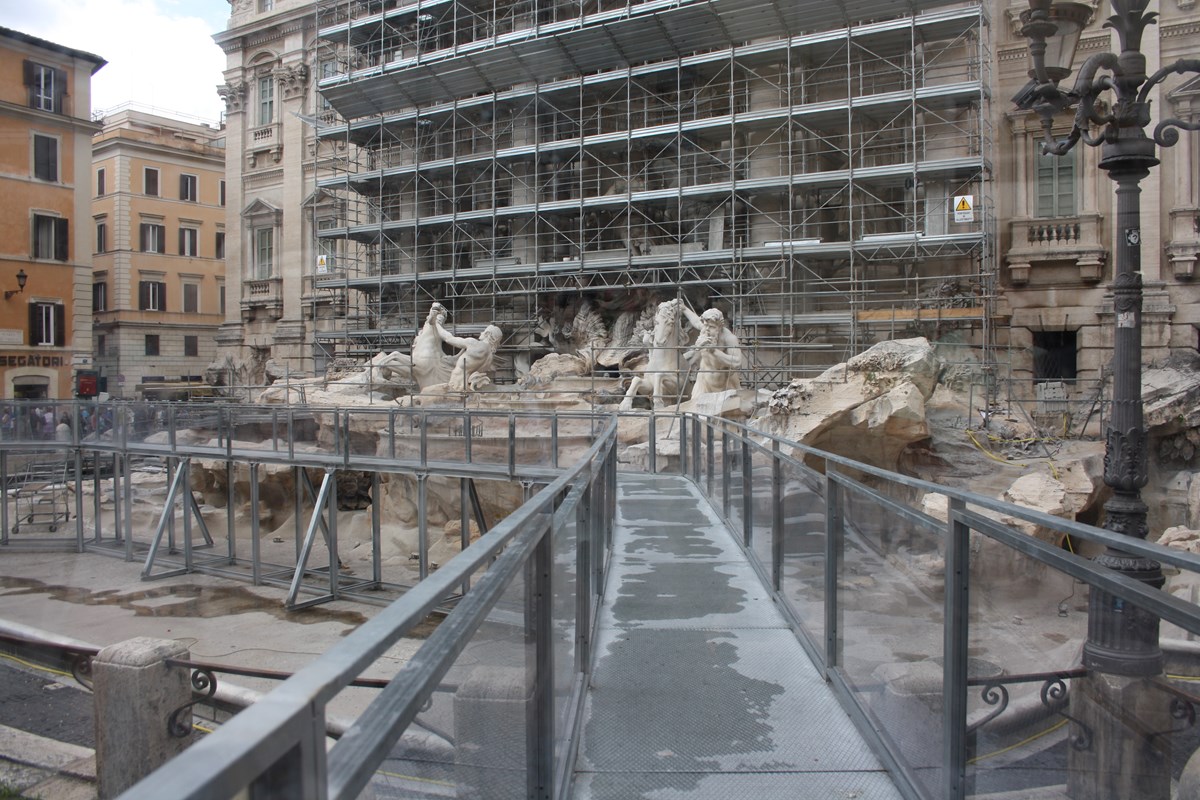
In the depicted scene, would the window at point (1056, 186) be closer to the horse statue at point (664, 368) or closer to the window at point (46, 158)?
the horse statue at point (664, 368)

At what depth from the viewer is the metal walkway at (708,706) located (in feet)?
11.0

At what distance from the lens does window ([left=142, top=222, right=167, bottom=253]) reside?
142ft

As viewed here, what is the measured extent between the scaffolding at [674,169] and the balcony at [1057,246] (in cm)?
65

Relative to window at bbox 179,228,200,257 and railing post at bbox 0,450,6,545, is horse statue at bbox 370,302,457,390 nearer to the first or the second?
railing post at bbox 0,450,6,545

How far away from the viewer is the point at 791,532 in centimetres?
525

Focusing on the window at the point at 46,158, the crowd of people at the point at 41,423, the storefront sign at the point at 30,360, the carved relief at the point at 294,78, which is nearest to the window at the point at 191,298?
the window at the point at 46,158

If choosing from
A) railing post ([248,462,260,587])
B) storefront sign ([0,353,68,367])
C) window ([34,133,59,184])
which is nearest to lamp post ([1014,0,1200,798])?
railing post ([248,462,260,587])

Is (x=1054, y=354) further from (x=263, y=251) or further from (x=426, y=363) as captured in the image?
(x=263, y=251)

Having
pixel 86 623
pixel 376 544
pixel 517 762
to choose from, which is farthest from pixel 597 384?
pixel 517 762

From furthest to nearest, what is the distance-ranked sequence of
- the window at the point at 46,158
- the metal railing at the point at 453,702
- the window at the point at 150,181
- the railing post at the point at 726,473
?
1. the window at the point at 150,181
2. the window at the point at 46,158
3. the railing post at the point at 726,473
4. the metal railing at the point at 453,702

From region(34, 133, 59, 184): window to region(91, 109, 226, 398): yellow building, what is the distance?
1012 cm

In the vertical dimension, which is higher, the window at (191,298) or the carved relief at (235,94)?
the carved relief at (235,94)

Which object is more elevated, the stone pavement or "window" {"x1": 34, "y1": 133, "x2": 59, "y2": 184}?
"window" {"x1": 34, "y1": 133, "x2": 59, "y2": 184}

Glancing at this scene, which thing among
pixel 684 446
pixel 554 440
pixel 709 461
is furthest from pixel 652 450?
pixel 709 461
